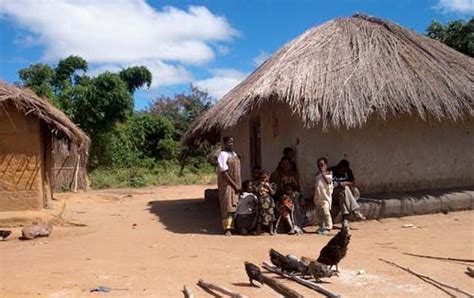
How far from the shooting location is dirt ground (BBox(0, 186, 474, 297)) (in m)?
5.42

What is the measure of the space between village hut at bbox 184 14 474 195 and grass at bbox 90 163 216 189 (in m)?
10.4

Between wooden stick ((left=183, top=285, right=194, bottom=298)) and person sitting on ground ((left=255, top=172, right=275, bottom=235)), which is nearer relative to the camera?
wooden stick ((left=183, top=285, right=194, bottom=298))

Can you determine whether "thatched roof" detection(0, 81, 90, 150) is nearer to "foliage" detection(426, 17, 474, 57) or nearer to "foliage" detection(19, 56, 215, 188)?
"foliage" detection(19, 56, 215, 188)

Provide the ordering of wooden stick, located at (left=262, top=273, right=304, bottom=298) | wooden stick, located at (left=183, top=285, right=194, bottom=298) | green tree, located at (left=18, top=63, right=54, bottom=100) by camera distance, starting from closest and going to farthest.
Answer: wooden stick, located at (left=262, top=273, right=304, bottom=298) < wooden stick, located at (left=183, top=285, right=194, bottom=298) < green tree, located at (left=18, top=63, right=54, bottom=100)

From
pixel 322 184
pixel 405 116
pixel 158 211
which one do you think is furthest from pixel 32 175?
pixel 405 116

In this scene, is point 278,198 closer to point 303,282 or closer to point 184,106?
point 303,282

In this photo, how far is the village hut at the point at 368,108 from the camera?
968 cm

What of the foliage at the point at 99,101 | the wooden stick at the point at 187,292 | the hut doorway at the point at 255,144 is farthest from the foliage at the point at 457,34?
the wooden stick at the point at 187,292

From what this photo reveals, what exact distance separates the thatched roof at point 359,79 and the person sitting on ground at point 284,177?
775 millimetres

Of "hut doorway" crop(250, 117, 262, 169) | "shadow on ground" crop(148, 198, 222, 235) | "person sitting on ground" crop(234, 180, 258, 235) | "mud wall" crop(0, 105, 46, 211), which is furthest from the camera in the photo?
"hut doorway" crop(250, 117, 262, 169)

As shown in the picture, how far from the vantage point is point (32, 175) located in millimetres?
10164

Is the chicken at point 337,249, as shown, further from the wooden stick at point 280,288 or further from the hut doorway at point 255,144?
the hut doorway at point 255,144

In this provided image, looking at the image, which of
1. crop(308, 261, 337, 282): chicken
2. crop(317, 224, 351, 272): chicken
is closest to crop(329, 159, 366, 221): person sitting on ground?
crop(317, 224, 351, 272): chicken

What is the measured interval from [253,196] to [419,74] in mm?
4176
